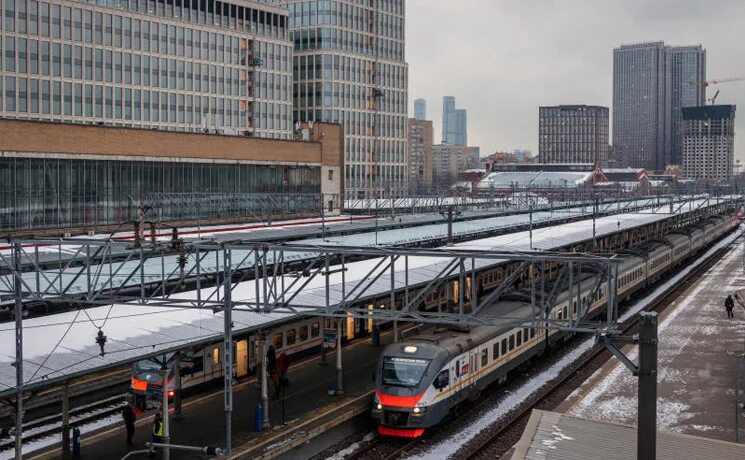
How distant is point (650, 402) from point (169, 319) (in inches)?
624

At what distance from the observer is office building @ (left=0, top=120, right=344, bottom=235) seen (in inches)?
2079

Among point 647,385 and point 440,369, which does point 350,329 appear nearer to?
point 440,369

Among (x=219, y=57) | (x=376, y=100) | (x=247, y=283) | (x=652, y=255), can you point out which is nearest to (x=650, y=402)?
(x=247, y=283)

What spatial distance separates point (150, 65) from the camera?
96.6 metres

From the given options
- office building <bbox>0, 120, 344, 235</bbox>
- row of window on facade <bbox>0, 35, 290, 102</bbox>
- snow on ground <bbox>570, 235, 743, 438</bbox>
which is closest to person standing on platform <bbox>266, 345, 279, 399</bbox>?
snow on ground <bbox>570, 235, 743, 438</bbox>

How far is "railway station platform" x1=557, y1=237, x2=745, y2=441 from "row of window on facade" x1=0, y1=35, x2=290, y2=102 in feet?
206

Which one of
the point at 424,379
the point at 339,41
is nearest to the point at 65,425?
the point at 424,379

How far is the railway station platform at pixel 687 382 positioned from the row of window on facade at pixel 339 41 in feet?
282

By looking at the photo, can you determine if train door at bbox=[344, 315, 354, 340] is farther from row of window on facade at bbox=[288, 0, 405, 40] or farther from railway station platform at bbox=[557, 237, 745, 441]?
row of window on facade at bbox=[288, 0, 405, 40]

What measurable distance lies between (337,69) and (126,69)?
4030 centimetres

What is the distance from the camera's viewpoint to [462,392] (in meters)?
28.3

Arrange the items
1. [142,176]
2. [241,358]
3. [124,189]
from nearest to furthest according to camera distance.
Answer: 1. [241,358]
2. [124,189]
3. [142,176]

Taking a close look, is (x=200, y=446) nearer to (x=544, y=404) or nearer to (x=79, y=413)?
(x=79, y=413)

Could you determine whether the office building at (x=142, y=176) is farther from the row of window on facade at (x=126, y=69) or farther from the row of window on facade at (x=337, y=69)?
the row of window on facade at (x=337, y=69)
